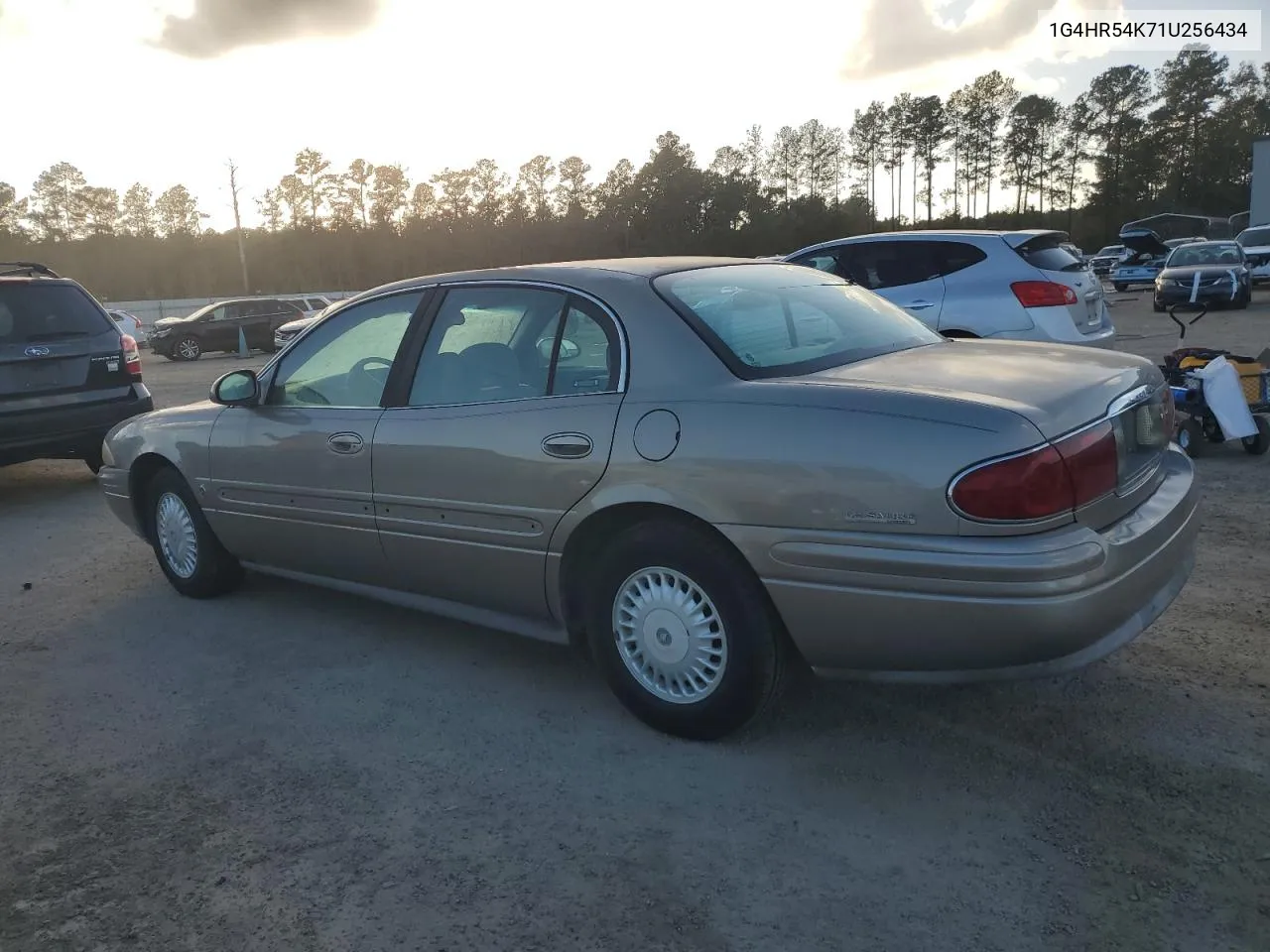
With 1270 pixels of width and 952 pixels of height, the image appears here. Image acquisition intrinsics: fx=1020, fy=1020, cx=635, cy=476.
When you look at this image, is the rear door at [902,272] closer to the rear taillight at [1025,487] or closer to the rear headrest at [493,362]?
the rear headrest at [493,362]

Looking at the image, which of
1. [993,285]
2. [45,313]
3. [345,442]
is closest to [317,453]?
[345,442]

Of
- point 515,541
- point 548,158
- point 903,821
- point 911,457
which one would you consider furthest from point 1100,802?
point 548,158

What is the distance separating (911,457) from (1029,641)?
569 mm

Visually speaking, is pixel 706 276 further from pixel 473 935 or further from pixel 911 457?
pixel 473 935

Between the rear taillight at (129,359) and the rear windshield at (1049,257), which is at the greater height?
the rear windshield at (1049,257)

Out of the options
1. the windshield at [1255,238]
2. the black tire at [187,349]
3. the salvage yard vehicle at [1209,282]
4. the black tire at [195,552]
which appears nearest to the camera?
the black tire at [195,552]

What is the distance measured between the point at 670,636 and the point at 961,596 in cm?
97

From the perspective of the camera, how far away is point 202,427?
4891mm

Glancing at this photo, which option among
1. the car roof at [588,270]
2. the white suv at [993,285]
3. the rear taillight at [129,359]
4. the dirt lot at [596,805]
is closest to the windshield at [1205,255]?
the white suv at [993,285]

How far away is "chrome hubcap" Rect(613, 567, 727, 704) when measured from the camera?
125 inches

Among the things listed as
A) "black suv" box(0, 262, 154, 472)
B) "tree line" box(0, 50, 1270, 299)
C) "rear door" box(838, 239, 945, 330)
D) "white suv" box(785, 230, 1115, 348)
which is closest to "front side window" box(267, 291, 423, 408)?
"black suv" box(0, 262, 154, 472)

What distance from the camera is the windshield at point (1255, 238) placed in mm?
26781

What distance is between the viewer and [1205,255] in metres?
22.9

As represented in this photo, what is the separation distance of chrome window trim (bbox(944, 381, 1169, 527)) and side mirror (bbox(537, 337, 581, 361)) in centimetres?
144
